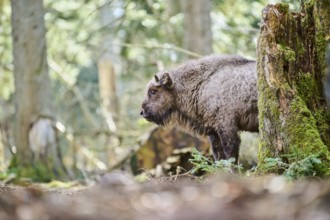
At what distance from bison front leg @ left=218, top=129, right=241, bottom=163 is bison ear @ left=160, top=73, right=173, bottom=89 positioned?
4.27 ft

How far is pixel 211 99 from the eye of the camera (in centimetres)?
871

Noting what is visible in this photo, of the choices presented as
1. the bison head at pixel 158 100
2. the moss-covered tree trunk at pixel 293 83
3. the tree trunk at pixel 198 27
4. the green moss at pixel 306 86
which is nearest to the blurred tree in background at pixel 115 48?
the tree trunk at pixel 198 27

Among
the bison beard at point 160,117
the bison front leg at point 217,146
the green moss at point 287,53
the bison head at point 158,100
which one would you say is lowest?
the bison front leg at point 217,146

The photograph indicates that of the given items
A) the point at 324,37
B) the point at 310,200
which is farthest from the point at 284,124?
the point at 310,200

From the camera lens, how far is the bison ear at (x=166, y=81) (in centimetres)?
926

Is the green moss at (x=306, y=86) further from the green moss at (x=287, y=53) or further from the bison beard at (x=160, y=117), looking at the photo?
the bison beard at (x=160, y=117)

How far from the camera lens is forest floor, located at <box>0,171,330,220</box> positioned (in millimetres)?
2373

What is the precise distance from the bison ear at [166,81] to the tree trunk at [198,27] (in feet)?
16.2

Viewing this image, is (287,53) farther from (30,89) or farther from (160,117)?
(30,89)

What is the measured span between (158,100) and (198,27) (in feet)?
17.2

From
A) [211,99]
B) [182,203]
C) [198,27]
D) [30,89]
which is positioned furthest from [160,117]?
[182,203]

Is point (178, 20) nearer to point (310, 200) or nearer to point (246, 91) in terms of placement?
point (246, 91)

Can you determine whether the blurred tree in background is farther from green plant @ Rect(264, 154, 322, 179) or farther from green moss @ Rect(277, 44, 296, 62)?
green plant @ Rect(264, 154, 322, 179)

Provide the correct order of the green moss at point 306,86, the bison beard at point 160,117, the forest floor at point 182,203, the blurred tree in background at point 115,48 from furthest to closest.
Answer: the blurred tree in background at point 115,48 → the bison beard at point 160,117 → the green moss at point 306,86 → the forest floor at point 182,203
